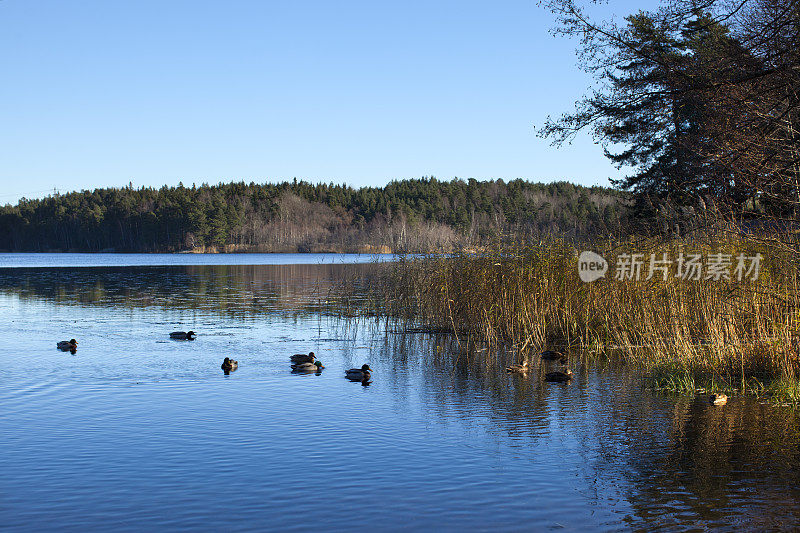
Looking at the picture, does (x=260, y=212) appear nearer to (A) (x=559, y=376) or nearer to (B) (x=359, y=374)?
(B) (x=359, y=374)

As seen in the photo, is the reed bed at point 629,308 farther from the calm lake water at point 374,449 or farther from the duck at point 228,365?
the duck at point 228,365

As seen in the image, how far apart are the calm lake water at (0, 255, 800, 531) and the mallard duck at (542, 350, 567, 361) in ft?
2.41

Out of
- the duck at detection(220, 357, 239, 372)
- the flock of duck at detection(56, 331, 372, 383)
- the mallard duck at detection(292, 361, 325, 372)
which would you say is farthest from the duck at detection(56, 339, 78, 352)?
the mallard duck at detection(292, 361, 325, 372)

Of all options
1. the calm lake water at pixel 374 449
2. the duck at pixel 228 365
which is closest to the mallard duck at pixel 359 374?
the calm lake water at pixel 374 449

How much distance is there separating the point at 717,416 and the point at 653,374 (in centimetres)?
210

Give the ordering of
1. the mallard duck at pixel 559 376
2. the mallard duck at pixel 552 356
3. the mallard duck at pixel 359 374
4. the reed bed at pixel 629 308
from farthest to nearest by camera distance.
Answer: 1. the mallard duck at pixel 552 356
2. the mallard duck at pixel 359 374
3. the mallard duck at pixel 559 376
4. the reed bed at pixel 629 308

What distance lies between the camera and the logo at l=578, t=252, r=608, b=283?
1453cm

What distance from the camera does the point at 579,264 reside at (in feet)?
48.8

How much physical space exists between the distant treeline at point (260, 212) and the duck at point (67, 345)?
77516mm

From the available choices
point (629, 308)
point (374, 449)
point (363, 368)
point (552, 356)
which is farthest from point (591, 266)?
point (374, 449)

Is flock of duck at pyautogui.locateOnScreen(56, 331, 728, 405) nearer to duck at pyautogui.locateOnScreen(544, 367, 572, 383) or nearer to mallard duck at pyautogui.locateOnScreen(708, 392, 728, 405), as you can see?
duck at pyautogui.locateOnScreen(544, 367, 572, 383)

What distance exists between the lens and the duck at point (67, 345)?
14.7 m

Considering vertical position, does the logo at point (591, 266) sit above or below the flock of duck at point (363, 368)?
above

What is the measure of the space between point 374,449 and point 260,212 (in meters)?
115
